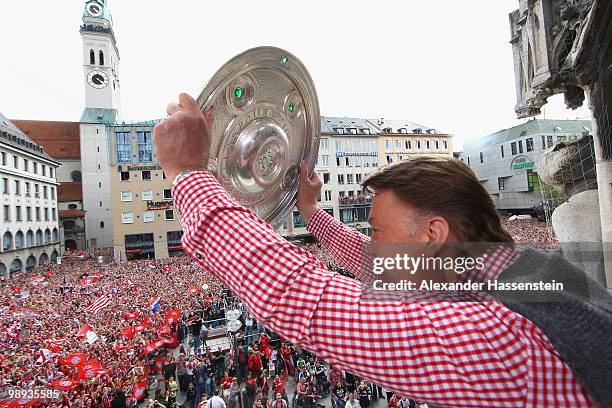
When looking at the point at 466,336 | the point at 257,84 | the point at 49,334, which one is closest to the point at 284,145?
the point at 257,84

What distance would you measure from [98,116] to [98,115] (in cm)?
18

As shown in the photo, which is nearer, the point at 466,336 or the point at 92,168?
the point at 466,336

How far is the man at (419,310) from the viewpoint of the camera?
94 cm

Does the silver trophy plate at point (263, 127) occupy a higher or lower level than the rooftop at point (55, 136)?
lower

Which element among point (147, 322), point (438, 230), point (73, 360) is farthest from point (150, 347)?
point (438, 230)

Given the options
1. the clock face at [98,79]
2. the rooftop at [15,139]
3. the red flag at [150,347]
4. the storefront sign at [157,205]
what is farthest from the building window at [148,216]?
the red flag at [150,347]

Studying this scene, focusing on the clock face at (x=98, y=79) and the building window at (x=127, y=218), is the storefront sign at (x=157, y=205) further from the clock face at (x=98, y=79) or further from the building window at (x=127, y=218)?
the clock face at (x=98, y=79)

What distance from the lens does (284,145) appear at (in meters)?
2.58

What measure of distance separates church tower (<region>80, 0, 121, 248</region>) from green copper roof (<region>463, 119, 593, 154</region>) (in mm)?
51164

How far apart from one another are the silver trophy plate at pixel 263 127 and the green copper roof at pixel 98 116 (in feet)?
194

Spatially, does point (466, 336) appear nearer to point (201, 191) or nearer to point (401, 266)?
point (401, 266)

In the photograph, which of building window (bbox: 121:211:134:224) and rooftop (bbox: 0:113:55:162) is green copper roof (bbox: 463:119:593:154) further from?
rooftop (bbox: 0:113:55:162)

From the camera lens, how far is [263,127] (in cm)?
242

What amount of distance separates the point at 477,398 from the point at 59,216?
198 feet
